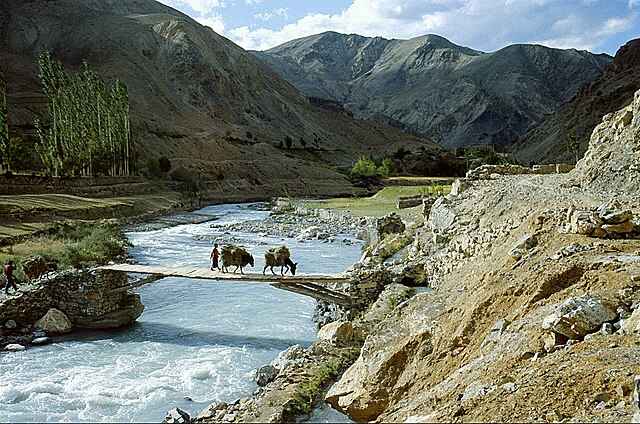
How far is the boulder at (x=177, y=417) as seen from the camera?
46.4 feet

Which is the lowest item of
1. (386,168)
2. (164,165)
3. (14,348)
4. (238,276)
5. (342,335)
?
(14,348)

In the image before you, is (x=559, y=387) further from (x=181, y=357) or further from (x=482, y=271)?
(x=181, y=357)

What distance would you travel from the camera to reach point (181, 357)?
2050 cm

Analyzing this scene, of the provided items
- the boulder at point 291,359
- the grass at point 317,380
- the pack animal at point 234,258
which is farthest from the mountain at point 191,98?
the grass at point 317,380

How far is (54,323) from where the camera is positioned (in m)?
23.2

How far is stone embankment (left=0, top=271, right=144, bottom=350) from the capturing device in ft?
75.2

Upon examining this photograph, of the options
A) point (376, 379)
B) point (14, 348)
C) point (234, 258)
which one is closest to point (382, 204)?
point (234, 258)

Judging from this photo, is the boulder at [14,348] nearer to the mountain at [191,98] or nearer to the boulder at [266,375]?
the boulder at [266,375]

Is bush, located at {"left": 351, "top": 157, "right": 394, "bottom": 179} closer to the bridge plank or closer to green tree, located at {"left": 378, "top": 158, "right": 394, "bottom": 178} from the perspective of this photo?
green tree, located at {"left": 378, "top": 158, "right": 394, "bottom": 178}

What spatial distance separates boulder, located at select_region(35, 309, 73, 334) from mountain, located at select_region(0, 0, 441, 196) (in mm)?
74875

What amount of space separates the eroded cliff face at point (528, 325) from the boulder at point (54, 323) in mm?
13336

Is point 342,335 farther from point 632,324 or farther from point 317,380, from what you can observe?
point 632,324

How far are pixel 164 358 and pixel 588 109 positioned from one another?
403 ft

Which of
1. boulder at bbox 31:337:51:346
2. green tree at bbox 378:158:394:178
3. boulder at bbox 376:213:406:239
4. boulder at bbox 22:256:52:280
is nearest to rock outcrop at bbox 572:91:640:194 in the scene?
boulder at bbox 376:213:406:239
